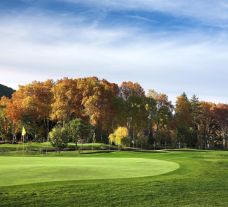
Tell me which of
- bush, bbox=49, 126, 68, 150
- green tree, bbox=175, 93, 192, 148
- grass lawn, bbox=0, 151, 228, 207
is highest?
green tree, bbox=175, 93, 192, 148

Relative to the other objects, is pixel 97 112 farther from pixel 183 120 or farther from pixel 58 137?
pixel 183 120

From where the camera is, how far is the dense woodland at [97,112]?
294 feet

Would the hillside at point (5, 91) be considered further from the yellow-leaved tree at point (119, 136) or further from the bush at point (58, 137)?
the bush at point (58, 137)

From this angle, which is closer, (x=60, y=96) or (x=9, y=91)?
(x=60, y=96)

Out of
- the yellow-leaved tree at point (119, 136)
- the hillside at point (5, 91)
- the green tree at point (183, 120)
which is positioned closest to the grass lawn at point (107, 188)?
the yellow-leaved tree at point (119, 136)

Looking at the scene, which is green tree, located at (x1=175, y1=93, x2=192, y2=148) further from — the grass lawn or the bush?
the grass lawn

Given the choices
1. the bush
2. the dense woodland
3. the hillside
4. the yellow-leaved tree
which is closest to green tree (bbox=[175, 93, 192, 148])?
the dense woodland

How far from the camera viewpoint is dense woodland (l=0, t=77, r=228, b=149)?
89688 millimetres

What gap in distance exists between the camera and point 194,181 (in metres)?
21.5

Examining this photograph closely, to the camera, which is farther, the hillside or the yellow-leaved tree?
the hillside

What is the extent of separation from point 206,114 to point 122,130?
44.9 m

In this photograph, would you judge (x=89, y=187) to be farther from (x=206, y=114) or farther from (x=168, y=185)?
(x=206, y=114)

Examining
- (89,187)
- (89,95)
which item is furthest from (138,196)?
(89,95)

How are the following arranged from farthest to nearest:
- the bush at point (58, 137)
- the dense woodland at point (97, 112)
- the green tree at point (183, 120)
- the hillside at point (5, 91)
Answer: the hillside at point (5, 91), the green tree at point (183, 120), the dense woodland at point (97, 112), the bush at point (58, 137)
